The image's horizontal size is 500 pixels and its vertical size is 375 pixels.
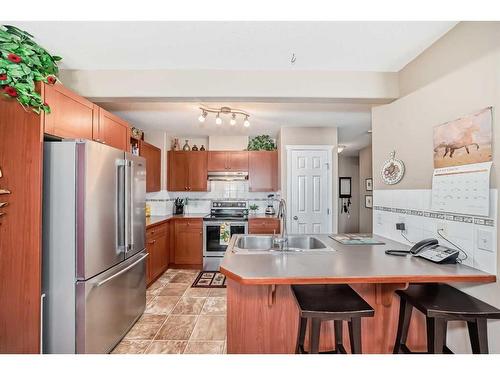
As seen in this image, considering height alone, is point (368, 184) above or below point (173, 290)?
above

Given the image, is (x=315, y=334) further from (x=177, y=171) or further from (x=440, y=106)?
(x=177, y=171)

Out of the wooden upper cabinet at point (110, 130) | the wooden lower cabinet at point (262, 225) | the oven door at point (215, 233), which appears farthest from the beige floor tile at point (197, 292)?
the wooden upper cabinet at point (110, 130)

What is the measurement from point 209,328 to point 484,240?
2.21 metres

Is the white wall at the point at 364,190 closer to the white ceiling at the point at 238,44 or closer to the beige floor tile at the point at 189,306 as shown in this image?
the white ceiling at the point at 238,44

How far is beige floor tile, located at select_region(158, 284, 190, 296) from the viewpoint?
3156 mm

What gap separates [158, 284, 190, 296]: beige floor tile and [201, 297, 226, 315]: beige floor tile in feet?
1.49

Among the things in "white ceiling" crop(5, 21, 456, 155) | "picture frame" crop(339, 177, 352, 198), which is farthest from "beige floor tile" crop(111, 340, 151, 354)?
"picture frame" crop(339, 177, 352, 198)

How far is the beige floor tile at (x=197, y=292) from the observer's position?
3.10 metres

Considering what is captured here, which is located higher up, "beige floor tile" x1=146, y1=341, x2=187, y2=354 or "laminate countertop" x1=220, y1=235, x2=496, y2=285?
"laminate countertop" x1=220, y1=235, x2=496, y2=285

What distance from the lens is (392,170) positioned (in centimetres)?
221

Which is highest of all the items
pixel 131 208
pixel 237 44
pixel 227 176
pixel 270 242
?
pixel 237 44

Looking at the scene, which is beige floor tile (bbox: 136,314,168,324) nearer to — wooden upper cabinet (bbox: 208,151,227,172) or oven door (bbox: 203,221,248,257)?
oven door (bbox: 203,221,248,257)

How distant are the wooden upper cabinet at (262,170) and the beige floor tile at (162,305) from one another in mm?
2251

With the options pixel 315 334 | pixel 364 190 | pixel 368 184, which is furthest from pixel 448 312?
pixel 364 190
